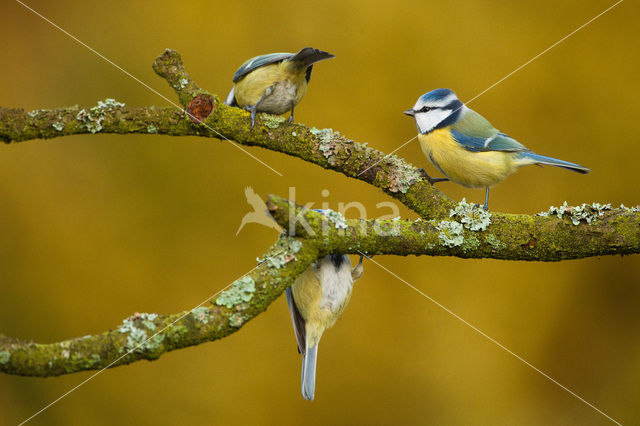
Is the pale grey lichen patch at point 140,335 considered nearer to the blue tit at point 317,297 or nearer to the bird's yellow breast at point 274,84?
the blue tit at point 317,297

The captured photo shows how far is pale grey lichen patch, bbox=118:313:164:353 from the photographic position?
36.4 inches

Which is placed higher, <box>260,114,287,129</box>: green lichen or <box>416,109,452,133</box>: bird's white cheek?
<box>416,109,452,133</box>: bird's white cheek

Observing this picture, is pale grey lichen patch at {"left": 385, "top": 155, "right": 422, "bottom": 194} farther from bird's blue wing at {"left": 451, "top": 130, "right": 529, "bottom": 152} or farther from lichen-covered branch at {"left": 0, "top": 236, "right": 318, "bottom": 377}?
lichen-covered branch at {"left": 0, "top": 236, "right": 318, "bottom": 377}

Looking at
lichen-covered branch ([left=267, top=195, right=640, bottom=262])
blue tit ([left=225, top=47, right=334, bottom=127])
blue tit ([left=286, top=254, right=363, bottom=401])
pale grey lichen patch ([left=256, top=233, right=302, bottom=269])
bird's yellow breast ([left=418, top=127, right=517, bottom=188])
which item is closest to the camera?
pale grey lichen patch ([left=256, top=233, right=302, bottom=269])

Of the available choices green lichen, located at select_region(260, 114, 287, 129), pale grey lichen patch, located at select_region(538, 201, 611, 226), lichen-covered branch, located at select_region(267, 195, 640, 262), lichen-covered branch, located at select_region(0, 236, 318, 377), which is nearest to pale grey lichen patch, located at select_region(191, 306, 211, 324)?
lichen-covered branch, located at select_region(0, 236, 318, 377)

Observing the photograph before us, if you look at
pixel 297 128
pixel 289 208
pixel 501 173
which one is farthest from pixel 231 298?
pixel 501 173

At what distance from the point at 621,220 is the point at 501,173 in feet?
1.61

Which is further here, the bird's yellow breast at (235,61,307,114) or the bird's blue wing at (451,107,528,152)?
the bird's yellow breast at (235,61,307,114)

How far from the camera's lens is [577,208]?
1.17m

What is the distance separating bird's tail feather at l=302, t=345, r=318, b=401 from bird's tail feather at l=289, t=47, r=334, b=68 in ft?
2.80

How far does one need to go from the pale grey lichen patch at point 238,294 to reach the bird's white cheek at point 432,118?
0.92m

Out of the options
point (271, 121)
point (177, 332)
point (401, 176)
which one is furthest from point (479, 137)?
point (177, 332)

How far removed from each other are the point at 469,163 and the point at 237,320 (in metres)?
0.91

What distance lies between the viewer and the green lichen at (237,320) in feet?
3.22
